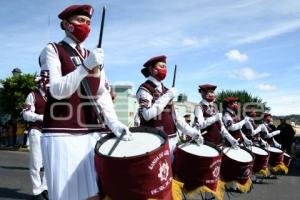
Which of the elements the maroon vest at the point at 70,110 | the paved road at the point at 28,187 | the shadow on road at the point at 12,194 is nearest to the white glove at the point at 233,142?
the paved road at the point at 28,187

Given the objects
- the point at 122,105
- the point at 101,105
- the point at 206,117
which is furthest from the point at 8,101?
the point at 101,105

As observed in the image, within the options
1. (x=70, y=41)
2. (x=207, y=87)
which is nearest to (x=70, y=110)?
(x=70, y=41)

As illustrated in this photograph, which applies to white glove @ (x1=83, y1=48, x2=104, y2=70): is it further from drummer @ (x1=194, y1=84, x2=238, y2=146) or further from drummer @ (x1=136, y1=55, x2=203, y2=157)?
drummer @ (x1=194, y1=84, x2=238, y2=146)

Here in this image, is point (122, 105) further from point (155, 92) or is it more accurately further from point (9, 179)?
point (155, 92)

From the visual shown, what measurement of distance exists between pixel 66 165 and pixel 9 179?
6848 mm

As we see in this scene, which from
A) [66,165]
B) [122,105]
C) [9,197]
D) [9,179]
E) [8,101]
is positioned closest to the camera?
[66,165]

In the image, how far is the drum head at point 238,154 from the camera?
24.0 feet

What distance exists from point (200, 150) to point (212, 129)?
203 centimetres

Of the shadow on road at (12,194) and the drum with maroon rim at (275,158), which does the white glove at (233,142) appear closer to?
the shadow on road at (12,194)

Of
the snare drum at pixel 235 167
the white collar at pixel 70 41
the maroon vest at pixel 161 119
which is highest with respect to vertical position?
the white collar at pixel 70 41

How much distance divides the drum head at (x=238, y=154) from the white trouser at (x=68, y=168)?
4.49 meters

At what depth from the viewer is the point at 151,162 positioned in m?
3.13

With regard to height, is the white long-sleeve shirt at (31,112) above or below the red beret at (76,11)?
below

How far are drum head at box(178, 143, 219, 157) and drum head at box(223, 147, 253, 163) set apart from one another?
1544mm
